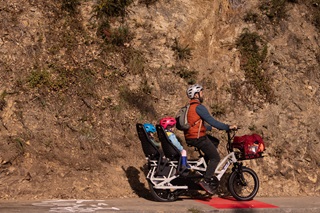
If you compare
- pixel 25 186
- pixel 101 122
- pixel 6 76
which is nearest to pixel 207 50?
pixel 101 122

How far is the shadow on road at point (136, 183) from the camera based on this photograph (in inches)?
374

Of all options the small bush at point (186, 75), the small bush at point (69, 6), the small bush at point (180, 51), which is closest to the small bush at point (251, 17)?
the small bush at point (180, 51)

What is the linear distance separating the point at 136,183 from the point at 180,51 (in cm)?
416

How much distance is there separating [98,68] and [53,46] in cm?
121

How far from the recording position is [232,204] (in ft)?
28.4

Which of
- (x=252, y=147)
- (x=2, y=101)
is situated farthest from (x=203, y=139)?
(x=2, y=101)

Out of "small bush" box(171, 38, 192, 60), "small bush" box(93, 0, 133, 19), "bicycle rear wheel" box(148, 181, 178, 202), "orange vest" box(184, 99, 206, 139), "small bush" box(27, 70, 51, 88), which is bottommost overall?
"bicycle rear wheel" box(148, 181, 178, 202)

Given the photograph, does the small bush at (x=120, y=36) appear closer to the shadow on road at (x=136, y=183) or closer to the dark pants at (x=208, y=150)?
the shadow on road at (x=136, y=183)

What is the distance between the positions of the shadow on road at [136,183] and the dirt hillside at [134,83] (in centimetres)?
2

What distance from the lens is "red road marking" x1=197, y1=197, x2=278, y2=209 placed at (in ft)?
27.5

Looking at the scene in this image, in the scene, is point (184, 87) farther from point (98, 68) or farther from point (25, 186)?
point (25, 186)

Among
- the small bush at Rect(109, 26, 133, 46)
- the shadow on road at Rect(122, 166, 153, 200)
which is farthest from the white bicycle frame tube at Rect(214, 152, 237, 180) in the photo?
the small bush at Rect(109, 26, 133, 46)

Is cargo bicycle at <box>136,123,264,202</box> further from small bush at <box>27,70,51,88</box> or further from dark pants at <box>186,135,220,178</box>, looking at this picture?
small bush at <box>27,70,51,88</box>

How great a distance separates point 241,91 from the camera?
12.1m
